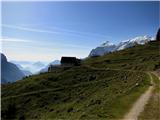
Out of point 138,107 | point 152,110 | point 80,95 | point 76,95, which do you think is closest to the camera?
point 152,110

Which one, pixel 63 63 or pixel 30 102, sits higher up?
pixel 63 63

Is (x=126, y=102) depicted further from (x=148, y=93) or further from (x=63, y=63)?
(x=63, y=63)

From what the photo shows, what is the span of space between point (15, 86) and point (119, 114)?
3929 inches

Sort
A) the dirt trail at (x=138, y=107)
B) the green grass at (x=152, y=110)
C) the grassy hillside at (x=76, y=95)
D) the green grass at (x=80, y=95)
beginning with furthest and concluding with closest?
the grassy hillside at (x=76, y=95)
the green grass at (x=80, y=95)
the green grass at (x=152, y=110)
the dirt trail at (x=138, y=107)

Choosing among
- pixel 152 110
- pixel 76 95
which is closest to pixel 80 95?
pixel 76 95

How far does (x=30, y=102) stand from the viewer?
3622 inches

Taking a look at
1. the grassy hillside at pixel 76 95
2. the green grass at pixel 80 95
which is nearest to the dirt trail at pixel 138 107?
the grassy hillside at pixel 76 95

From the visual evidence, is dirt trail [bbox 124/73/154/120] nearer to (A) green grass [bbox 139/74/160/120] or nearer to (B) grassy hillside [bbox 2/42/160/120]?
(A) green grass [bbox 139/74/160/120]

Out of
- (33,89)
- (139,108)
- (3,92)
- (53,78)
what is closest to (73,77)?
(53,78)

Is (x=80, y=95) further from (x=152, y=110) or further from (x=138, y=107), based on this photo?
(x=152, y=110)

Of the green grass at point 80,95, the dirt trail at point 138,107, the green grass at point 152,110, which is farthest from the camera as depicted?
the green grass at point 80,95

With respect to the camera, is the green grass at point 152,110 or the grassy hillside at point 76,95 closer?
the green grass at point 152,110

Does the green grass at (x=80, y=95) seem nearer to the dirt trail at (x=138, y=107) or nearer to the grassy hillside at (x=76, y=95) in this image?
the grassy hillside at (x=76, y=95)

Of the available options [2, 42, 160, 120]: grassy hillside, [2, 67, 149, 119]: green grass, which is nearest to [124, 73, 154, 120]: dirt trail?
[2, 42, 160, 120]: grassy hillside
